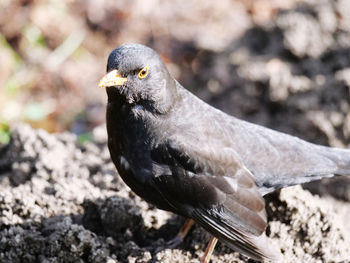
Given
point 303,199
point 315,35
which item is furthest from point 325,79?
point 303,199

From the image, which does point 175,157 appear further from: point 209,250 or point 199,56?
point 199,56

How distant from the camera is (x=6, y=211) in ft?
12.8

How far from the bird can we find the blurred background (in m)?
2.08

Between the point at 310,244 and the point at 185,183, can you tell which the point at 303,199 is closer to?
the point at 310,244

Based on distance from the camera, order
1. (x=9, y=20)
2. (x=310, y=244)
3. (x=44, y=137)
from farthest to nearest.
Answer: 1. (x=9, y=20)
2. (x=44, y=137)
3. (x=310, y=244)

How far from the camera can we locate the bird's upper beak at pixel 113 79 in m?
3.36

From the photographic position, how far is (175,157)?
3.63 m

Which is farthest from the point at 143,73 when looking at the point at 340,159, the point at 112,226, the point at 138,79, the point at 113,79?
the point at 340,159

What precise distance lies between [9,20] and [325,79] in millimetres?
4263

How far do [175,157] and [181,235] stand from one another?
0.72 m

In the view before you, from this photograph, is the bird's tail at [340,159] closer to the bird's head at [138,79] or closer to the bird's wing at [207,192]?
the bird's wing at [207,192]

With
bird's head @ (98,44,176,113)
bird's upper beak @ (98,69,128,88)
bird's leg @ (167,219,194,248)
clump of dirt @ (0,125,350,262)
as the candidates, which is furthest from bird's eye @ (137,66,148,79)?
bird's leg @ (167,219,194,248)

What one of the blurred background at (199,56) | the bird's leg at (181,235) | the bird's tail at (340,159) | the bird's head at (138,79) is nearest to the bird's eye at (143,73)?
the bird's head at (138,79)

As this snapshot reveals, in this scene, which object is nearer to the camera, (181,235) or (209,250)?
(209,250)
